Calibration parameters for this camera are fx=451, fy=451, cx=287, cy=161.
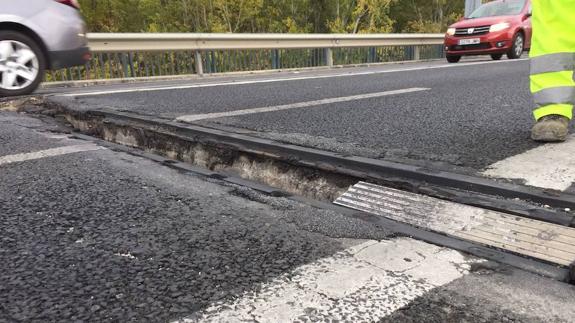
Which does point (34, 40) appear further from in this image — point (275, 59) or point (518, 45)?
point (518, 45)

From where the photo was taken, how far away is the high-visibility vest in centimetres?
246

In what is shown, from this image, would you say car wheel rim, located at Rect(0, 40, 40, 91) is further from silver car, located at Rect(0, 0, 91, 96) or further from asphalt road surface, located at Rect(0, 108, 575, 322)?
asphalt road surface, located at Rect(0, 108, 575, 322)

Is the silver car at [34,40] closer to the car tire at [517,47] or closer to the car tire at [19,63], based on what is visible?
the car tire at [19,63]

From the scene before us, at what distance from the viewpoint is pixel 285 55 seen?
12031mm

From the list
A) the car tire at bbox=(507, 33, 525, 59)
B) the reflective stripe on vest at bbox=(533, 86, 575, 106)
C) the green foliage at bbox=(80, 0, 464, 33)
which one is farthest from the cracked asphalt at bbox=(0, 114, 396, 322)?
the green foliage at bbox=(80, 0, 464, 33)

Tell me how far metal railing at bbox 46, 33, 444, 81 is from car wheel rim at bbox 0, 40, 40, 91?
3542 mm

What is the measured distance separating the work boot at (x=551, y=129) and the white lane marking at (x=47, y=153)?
2.64 metres

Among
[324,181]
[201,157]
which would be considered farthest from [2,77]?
[324,181]

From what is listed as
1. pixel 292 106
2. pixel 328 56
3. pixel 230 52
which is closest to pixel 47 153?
pixel 292 106

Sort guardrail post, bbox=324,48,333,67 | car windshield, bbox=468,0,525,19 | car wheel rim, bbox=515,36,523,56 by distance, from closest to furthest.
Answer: car wheel rim, bbox=515,36,523,56 < car windshield, bbox=468,0,525,19 < guardrail post, bbox=324,48,333,67

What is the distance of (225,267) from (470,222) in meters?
0.90

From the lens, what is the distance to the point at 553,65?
2537 mm

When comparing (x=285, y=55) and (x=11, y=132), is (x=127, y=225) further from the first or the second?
(x=285, y=55)

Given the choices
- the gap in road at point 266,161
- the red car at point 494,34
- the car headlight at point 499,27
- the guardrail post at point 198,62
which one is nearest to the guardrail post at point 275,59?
the guardrail post at point 198,62
